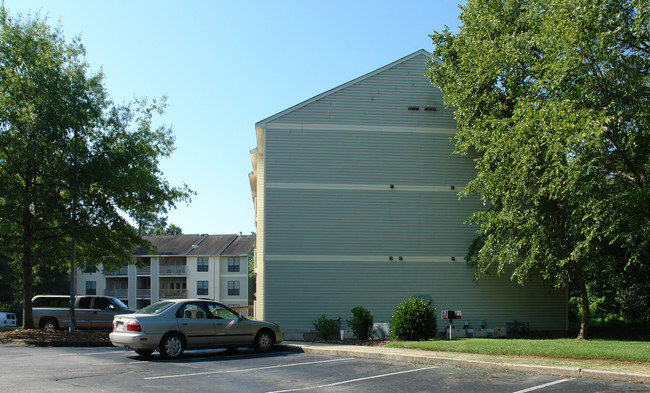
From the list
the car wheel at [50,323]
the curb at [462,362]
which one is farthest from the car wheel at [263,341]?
the car wheel at [50,323]

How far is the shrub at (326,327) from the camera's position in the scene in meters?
20.7

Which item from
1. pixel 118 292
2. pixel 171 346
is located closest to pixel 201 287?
pixel 118 292

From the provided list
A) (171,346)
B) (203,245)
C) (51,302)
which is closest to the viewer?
(171,346)

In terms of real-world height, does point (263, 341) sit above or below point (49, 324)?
above

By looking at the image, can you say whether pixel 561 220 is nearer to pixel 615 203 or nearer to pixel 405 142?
pixel 615 203

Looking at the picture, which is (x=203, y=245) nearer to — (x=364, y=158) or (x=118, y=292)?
(x=118, y=292)

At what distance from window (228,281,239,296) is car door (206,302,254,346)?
4799 centimetres

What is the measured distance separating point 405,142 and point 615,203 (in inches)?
378

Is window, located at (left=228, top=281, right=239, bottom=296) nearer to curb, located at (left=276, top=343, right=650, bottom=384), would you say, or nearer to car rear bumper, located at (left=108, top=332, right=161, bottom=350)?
curb, located at (left=276, top=343, right=650, bottom=384)

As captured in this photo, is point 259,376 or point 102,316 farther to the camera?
point 102,316

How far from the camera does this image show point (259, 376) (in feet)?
37.5

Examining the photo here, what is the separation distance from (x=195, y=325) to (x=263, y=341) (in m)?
2.23

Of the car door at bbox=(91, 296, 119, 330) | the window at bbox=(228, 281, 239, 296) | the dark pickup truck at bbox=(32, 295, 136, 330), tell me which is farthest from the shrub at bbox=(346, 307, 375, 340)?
the window at bbox=(228, 281, 239, 296)

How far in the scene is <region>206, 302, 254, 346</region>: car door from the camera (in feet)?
50.1
